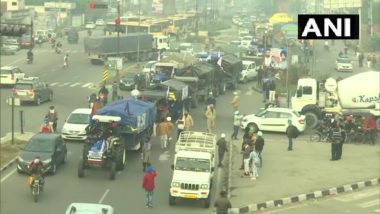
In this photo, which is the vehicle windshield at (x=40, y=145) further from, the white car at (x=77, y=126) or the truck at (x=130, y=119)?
the white car at (x=77, y=126)

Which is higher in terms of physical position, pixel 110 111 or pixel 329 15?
pixel 329 15

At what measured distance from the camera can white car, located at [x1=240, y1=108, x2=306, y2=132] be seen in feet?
101

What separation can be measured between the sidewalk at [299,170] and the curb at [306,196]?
0.87ft

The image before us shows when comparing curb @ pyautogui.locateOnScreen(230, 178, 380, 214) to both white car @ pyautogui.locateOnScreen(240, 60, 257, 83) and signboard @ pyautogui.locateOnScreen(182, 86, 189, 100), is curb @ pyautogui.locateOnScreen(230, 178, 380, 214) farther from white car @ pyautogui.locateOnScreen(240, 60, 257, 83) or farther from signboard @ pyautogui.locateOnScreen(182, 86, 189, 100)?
white car @ pyautogui.locateOnScreen(240, 60, 257, 83)

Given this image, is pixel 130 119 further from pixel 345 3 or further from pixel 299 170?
pixel 345 3

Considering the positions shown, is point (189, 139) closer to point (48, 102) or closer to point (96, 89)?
point (48, 102)

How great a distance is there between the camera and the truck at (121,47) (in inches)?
2409

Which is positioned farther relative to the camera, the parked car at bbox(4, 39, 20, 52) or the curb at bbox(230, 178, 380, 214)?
the parked car at bbox(4, 39, 20, 52)

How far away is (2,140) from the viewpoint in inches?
1084

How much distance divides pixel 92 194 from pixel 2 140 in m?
9.09

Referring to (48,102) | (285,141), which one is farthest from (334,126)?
(48,102)

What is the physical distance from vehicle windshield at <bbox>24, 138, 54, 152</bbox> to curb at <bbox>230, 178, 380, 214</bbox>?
650 cm

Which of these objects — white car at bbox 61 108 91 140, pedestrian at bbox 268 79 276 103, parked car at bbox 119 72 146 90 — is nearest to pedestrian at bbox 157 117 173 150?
white car at bbox 61 108 91 140

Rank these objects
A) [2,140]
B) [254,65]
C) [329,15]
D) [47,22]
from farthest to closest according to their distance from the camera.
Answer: [47,22], [254,65], [2,140], [329,15]
